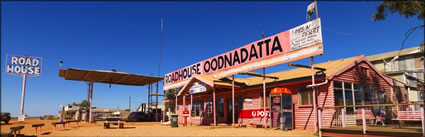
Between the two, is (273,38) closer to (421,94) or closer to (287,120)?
(287,120)

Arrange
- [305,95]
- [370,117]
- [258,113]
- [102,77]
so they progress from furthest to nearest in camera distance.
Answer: [102,77] → [258,113] → [305,95] → [370,117]

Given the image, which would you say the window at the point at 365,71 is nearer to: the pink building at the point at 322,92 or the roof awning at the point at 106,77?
the pink building at the point at 322,92

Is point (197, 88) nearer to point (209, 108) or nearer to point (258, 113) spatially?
point (209, 108)

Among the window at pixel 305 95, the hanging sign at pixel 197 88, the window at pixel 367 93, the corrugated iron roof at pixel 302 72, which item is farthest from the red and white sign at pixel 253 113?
the window at pixel 367 93

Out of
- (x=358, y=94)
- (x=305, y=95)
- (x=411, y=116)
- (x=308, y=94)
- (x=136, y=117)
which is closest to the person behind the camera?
(x=411, y=116)

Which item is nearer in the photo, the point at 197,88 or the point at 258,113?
the point at 258,113

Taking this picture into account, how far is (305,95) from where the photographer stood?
14398 mm

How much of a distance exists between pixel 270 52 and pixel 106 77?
66.7 ft

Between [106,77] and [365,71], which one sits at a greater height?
[106,77]

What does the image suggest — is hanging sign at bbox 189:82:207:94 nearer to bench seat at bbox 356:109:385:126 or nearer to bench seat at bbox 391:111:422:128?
bench seat at bbox 356:109:385:126

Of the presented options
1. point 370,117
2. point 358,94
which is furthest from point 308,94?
point 370,117

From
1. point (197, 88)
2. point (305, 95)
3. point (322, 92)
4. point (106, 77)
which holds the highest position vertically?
point (106, 77)

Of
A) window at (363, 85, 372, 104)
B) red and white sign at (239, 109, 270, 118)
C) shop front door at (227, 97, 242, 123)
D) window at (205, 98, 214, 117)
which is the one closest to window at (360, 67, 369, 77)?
window at (363, 85, 372, 104)

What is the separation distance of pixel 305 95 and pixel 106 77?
21802 millimetres
